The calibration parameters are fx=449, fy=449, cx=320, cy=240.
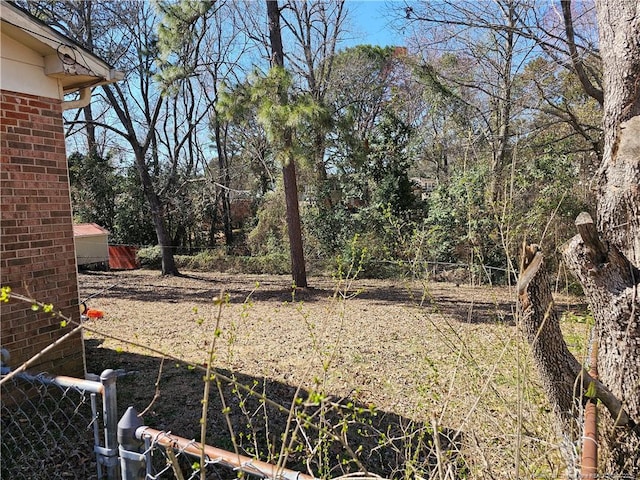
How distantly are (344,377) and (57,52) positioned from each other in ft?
13.1

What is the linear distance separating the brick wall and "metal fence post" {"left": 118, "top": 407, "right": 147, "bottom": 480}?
7.74 ft

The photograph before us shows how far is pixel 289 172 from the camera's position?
387 inches

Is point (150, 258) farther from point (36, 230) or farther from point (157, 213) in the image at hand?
point (36, 230)

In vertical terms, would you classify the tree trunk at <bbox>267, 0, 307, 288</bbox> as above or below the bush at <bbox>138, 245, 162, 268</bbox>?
above

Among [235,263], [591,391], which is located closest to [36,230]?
[591,391]

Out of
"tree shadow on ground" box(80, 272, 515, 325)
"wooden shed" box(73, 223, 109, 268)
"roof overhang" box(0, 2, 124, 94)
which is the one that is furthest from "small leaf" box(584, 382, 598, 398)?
"wooden shed" box(73, 223, 109, 268)

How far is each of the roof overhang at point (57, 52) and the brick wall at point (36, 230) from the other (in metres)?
0.30

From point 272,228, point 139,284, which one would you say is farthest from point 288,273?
point 139,284

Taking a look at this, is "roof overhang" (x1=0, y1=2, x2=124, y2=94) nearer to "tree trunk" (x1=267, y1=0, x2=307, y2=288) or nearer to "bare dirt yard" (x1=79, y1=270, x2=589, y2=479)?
"bare dirt yard" (x1=79, y1=270, x2=589, y2=479)

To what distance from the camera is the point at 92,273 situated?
13797 millimetres

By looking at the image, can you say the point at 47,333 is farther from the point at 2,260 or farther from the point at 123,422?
the point at 123,422

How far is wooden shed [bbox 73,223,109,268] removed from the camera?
45.1ft

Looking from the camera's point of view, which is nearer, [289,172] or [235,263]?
[289,172]

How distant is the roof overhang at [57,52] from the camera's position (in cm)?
339
